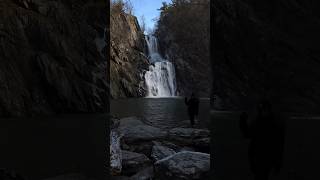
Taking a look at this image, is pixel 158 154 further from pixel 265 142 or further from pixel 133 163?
pixel 265 142

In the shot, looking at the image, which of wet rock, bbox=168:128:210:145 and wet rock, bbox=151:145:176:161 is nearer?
wet rock, bbox=151:145:176:161

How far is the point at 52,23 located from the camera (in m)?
5.57

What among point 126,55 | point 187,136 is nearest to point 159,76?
point 126,55

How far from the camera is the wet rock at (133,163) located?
27.2 feet

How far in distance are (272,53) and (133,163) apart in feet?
14.6

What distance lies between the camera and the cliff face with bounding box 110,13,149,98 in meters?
34.4

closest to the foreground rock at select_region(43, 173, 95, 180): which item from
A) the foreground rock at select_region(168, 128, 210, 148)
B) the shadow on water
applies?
the shadow on water

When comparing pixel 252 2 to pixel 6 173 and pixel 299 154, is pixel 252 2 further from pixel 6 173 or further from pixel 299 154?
pixel 6 173

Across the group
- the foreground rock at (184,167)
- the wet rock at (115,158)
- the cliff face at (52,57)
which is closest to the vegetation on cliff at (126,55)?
the wet rock at (115,158)

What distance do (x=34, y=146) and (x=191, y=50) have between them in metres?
39.7

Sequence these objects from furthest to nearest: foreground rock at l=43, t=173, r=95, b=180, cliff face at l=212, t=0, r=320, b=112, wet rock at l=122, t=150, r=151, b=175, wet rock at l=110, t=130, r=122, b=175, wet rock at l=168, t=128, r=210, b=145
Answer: wet rock at l=168, t=128, r=210, b=145
wet rock at l=122, t=150, r=151, b=175
wet rock at l=110, t=130, r=122, b=175
foreground rock at l=43, t=173, r=95, b=180
cliff face at l=212, t=0, r=320, b=112

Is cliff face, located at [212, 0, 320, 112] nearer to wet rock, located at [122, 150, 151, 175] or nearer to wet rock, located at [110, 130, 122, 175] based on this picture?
wet rock, located at [110, 130, 122, 175]

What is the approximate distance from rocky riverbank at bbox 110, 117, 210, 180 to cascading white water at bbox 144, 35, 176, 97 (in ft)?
82.1

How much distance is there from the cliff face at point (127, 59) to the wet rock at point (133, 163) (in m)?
24.4
